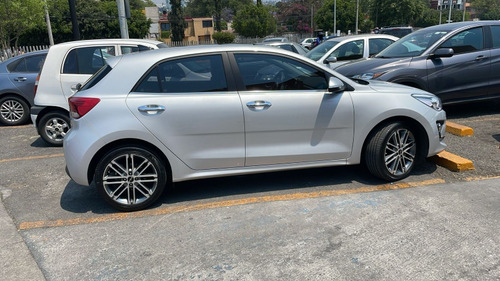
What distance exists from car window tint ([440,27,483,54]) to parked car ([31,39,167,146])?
6.36m

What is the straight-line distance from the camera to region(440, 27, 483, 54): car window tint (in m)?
7.21

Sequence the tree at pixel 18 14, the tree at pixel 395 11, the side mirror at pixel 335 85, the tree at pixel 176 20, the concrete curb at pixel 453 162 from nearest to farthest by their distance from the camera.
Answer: the side mirror at pixel 335 85
the concrete curb at pixel 453 162
the tree at pixel 18 14
the tree at pixel 395 11
the tree at pixel 176 20

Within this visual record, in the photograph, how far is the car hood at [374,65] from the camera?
7000 millimetres

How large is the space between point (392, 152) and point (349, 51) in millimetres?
5838

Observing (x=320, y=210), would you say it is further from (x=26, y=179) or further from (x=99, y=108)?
(x=26, y=179)

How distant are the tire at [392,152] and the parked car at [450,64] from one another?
2.49m

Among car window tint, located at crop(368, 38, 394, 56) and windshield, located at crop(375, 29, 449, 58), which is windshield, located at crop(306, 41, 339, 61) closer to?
car window tint, located at crop(368, 38, 394, 56)

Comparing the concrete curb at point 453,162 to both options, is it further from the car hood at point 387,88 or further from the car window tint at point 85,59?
the car window tint at point 85,59

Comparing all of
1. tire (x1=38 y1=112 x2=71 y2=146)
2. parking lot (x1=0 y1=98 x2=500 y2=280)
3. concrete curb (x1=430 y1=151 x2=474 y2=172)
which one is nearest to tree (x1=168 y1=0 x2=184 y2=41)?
tire (x1=38 y1=112 x2=71 y2=146)

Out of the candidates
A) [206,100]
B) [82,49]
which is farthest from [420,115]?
[82,49]

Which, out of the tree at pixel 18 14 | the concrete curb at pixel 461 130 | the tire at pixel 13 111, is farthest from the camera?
the tree at pixel 18 14

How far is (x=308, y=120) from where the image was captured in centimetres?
432

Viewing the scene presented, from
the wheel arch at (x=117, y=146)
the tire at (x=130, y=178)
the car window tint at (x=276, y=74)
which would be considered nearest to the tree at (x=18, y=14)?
the wheel arch at (x=117, y=146)

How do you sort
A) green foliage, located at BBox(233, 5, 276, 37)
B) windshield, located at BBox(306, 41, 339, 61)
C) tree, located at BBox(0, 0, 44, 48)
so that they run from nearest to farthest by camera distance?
windshield, located at BBox(306, 41, 339, 61) → tree, located at BBox(0, 0, 44, 48) → green foliage, located at BBox(233, 5, 276, 37)
